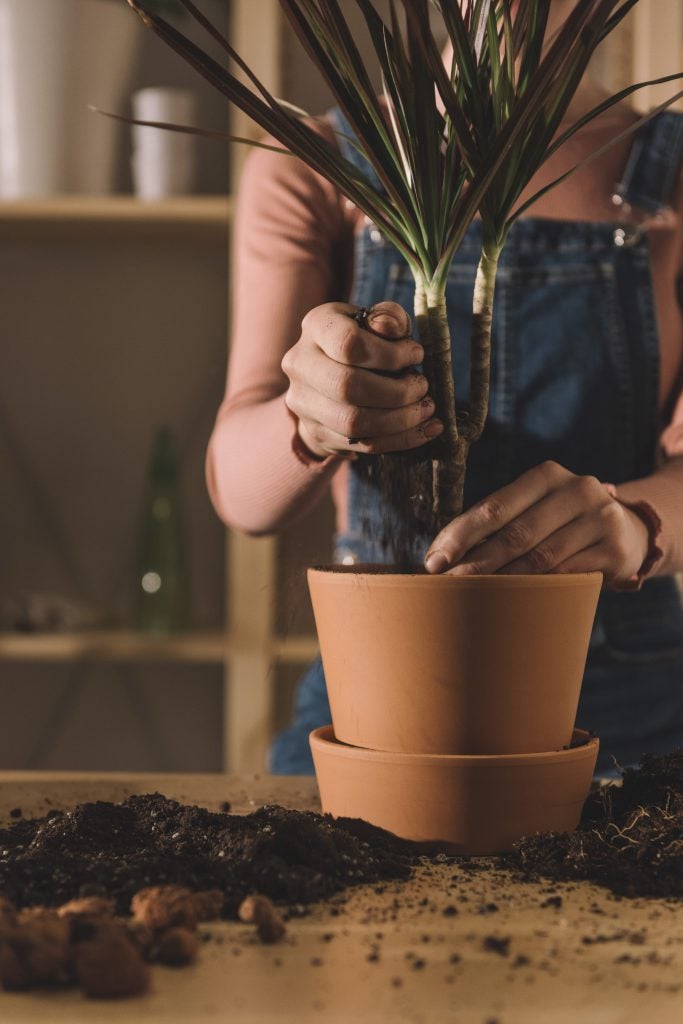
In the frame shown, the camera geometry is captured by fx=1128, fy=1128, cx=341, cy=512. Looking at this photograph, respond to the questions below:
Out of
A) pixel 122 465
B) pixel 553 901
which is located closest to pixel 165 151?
pixel 122 465

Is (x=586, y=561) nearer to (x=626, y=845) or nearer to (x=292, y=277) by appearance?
(x=626, y=845)

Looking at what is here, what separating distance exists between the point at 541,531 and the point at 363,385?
144 millimetres

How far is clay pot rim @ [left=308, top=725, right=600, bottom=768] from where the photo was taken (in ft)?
2.01

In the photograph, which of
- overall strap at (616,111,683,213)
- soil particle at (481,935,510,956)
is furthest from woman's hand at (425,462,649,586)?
overall strap at (616,111,683,213)

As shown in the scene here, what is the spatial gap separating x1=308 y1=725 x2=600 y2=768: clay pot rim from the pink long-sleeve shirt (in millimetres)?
361

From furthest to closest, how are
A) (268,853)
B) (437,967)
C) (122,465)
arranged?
(122,465)
(268,853)
(437,967)

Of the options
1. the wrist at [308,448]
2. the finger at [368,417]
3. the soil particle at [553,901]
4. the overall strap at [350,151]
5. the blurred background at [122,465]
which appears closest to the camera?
the soil particle at [553,901]

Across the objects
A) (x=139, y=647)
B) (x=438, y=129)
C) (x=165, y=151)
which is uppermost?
(x=165, y=151)

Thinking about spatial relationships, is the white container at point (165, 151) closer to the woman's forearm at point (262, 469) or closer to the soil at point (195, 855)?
the woman's forearm at point (262, 469)

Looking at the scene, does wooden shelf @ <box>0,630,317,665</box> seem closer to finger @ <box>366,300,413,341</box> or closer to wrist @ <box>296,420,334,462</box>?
wrist @ <box>296,420,334,462</box>

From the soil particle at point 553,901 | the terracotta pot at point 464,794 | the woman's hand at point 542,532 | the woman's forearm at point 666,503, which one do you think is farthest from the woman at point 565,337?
the soil particle at point 553,901

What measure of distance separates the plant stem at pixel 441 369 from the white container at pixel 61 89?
4.20ft

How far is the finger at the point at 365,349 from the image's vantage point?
2.01ft

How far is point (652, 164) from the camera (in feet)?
3.65
